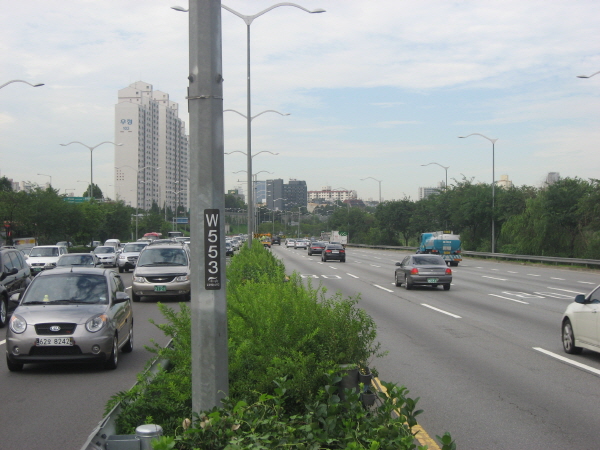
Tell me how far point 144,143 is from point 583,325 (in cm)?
17298

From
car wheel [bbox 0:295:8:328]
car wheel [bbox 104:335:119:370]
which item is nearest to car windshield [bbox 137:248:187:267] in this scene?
car wheel [bbox 0:295:8:328]

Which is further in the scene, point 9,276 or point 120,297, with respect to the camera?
point 9,276

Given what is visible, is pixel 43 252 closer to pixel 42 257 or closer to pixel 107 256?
pixel 42 257

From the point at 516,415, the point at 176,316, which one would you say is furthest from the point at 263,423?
the point at 516,415

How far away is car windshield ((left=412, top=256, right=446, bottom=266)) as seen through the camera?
1069 inches

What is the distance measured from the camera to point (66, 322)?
34.2 feet

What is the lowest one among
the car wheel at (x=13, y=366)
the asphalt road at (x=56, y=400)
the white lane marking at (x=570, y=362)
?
the white lane marking at (x=570, y=362)

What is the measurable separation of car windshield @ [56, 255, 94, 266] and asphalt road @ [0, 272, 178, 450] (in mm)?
17065

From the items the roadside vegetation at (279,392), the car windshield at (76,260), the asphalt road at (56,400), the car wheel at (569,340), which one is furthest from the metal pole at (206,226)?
the car windshield at (76,260)

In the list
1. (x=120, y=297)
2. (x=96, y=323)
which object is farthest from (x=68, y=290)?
(x=96, y=323)

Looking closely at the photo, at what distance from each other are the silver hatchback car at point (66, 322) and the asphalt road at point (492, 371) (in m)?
4.31

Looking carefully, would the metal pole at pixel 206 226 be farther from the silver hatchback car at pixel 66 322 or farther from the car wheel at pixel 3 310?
the car wheel at pixel 3 310

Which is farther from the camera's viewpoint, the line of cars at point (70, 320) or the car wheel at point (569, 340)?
the car wheel at point (569, 340)

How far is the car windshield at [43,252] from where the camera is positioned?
35.2 meters
